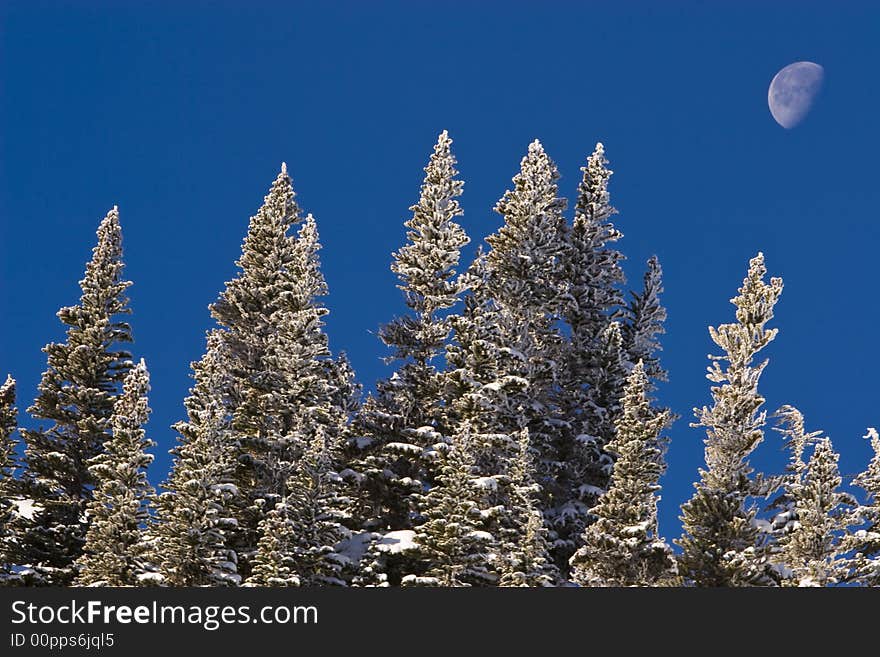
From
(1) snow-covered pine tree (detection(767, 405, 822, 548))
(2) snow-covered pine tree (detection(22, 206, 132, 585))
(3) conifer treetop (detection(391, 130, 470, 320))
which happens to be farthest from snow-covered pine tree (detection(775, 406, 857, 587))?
(2) snow-covered pine tree (detection(22, 206, 132, 585))

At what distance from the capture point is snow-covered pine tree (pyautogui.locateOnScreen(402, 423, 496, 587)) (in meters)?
42.6

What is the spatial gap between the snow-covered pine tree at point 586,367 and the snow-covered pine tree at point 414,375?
716cm

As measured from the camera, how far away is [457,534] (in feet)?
140

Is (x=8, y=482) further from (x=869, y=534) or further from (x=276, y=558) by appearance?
(x=869, y=534)

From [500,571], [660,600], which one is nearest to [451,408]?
[500,571]

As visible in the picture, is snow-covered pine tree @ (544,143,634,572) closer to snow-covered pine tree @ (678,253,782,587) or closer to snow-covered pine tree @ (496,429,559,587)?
snow-covered pine tree @ (496,429,559,587)

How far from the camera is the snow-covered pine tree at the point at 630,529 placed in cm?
4306

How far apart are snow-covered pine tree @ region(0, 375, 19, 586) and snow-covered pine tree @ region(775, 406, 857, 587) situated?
33626 millimetres

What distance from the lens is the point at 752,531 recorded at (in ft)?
137

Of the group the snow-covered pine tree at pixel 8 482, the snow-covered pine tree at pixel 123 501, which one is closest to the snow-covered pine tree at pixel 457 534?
the snow-covered pine tree at pixel 123 501

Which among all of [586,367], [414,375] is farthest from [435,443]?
[586,367]

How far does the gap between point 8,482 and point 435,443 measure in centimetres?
1987

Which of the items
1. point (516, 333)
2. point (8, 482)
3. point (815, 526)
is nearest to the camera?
point (815, 526)

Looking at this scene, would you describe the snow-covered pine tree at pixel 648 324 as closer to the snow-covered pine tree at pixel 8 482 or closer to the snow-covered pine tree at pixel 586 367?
the snow-covered pine tree at pixel 586 367
